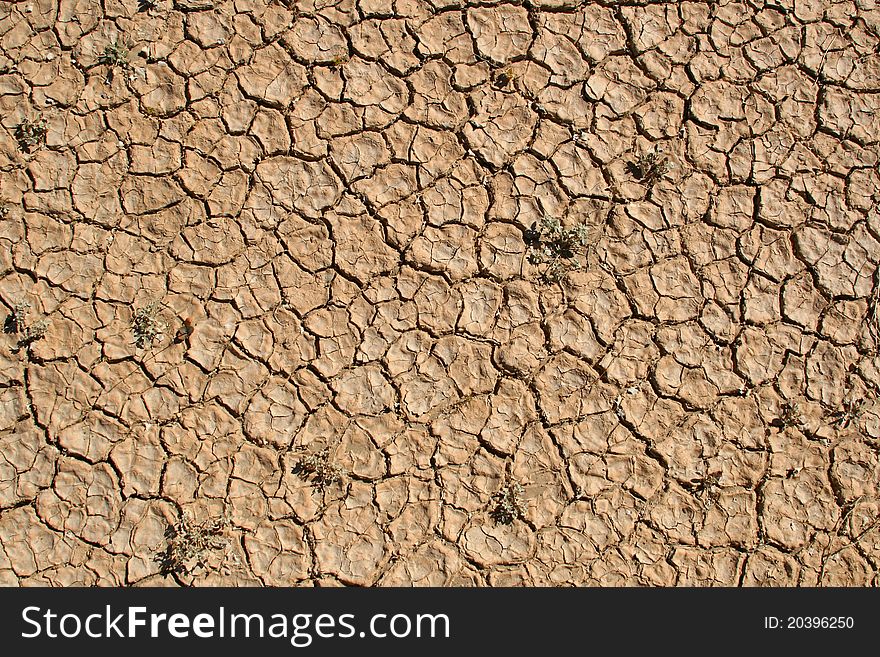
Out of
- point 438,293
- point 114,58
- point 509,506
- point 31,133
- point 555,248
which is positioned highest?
point 114,58

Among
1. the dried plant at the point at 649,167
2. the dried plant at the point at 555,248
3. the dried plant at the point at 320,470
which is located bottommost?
the dried plant at the point at 320,470

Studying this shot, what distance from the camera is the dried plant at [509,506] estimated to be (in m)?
3.62

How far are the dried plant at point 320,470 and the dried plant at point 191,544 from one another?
374 millimetres

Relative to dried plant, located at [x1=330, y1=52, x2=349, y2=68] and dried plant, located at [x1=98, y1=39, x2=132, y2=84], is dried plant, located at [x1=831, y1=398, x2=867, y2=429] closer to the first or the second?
dried plant, located at [x1=330, y1=52, x2=349, y2=68]

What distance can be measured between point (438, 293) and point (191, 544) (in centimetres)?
151

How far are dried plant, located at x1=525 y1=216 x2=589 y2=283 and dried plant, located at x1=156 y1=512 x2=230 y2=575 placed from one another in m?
1.78

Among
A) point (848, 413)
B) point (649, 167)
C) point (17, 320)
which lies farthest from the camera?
point (649, 167)

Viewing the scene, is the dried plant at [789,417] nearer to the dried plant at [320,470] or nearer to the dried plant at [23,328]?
the dried plant at [320,470]

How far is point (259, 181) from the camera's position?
12.6ft

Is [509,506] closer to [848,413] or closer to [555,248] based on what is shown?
[555,248]

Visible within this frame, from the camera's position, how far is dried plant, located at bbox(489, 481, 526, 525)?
362 centimetres

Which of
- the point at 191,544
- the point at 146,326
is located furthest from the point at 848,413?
the point at 146,326

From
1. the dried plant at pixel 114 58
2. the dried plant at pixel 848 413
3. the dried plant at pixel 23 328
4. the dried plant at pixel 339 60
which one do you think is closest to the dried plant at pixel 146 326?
the dried plant at pixel 23 328

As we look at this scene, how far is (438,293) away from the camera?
12.5 ft
